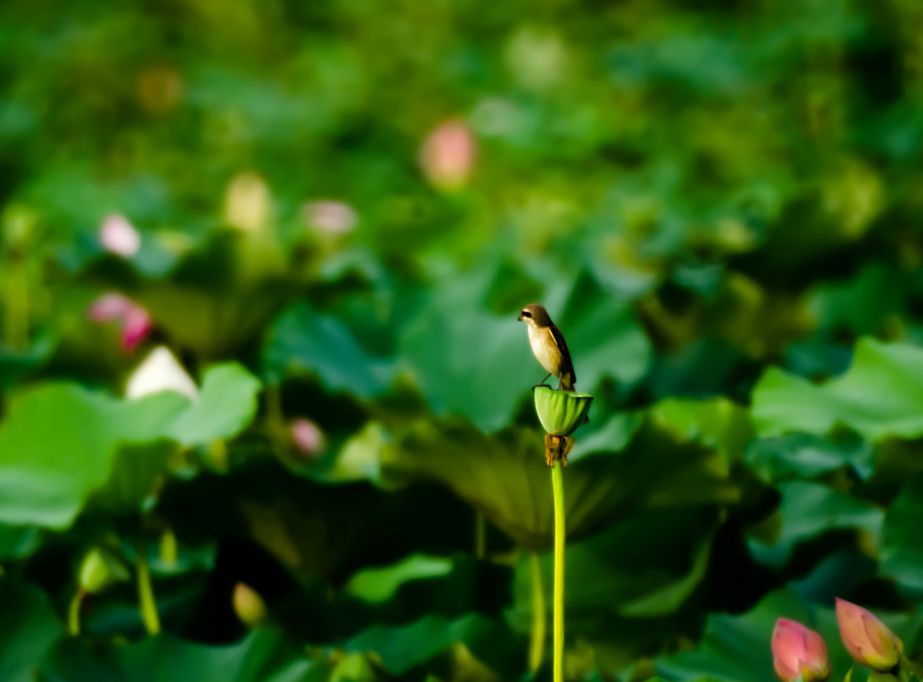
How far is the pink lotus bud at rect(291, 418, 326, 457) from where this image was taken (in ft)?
3.45

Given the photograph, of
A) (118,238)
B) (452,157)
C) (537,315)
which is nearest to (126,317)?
(118,238)

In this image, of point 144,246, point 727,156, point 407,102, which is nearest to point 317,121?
point 407,102

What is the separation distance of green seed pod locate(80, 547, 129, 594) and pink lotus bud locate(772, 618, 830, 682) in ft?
1.38

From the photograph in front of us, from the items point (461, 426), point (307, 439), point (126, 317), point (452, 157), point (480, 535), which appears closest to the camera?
point (461, 426)

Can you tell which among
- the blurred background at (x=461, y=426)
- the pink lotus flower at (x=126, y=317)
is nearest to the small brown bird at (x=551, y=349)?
the blurred background at (x=461, y=426)

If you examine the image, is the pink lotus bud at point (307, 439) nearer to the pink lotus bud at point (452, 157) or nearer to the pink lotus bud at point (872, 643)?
the pink lotus bud at point (872, 643)

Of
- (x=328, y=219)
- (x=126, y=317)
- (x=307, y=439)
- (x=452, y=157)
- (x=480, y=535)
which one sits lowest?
(x=480, y=535)

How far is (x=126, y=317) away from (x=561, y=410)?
0.79 metres

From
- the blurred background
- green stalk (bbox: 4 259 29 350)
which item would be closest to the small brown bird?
the blurred background

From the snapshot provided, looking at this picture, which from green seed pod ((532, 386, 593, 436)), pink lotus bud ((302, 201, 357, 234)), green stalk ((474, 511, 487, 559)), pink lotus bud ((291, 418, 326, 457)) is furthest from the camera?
pink lotus bud ((302, 201, 357, 234))

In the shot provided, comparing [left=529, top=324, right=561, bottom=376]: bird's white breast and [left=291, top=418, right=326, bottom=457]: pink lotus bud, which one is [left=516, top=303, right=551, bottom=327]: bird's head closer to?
[left=529, top=324, right=561, bottom=376]: bird's white breast

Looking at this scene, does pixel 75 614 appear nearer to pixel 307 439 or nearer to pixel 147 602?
pixel 147 602

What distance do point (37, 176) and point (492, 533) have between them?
209 cm

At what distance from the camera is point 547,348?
0.60 m
